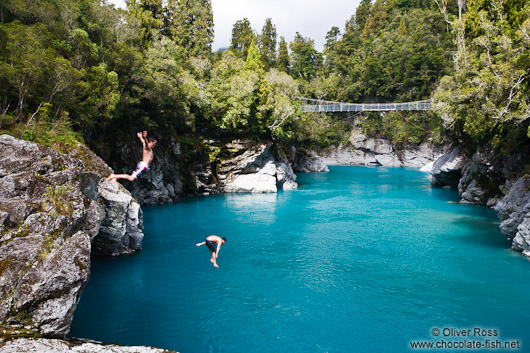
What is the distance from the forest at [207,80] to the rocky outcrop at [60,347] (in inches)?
310

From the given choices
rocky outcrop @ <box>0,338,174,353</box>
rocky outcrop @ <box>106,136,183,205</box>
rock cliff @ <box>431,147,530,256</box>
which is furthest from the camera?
rocky outcrop @ <box>106,136,183,205</box>

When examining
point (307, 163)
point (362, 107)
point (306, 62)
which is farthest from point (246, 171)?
point (306, 62)

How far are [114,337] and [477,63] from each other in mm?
23590

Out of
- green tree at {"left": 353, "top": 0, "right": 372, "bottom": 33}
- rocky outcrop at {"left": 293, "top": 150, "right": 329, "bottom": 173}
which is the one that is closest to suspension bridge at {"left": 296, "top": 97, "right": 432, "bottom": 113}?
Result: rocky outcrop at {"left": 293, "top": 150, "right": 329, "bottom": 173}

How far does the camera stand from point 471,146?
30.2 meters

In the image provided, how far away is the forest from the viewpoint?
49.5ft

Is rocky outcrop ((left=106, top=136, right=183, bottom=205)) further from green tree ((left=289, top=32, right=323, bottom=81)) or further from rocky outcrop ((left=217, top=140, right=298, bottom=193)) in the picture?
green tree ((left=289, top=32, right=323, bottom=81))

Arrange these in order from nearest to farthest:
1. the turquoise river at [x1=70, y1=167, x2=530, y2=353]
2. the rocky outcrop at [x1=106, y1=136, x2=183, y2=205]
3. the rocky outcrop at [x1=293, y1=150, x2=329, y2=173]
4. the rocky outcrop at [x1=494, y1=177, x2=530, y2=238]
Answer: the turquoise river at [x1=70, y1=167, x2=530, y2=353] → the rocky outcrop at [x1=494, y1=177, x2=530, y2=238] → the rocky outcrop at [x1=106, y1=136, x2=183, y2=205] → the rocky outcrop at [x1=293, y1=150, x2=329, y2=173]

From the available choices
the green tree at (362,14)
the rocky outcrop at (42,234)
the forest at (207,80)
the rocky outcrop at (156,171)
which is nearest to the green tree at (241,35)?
the forest at (207,80)

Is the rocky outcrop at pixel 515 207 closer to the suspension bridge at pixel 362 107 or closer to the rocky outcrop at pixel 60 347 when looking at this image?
the rocky outcrop at pixel 60 347

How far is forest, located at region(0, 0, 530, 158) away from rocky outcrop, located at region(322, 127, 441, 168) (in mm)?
1812

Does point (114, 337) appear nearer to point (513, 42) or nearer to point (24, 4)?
point (24, 4)

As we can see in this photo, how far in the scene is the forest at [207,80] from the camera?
15078 mm

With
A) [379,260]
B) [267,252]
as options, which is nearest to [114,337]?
[267,252]
